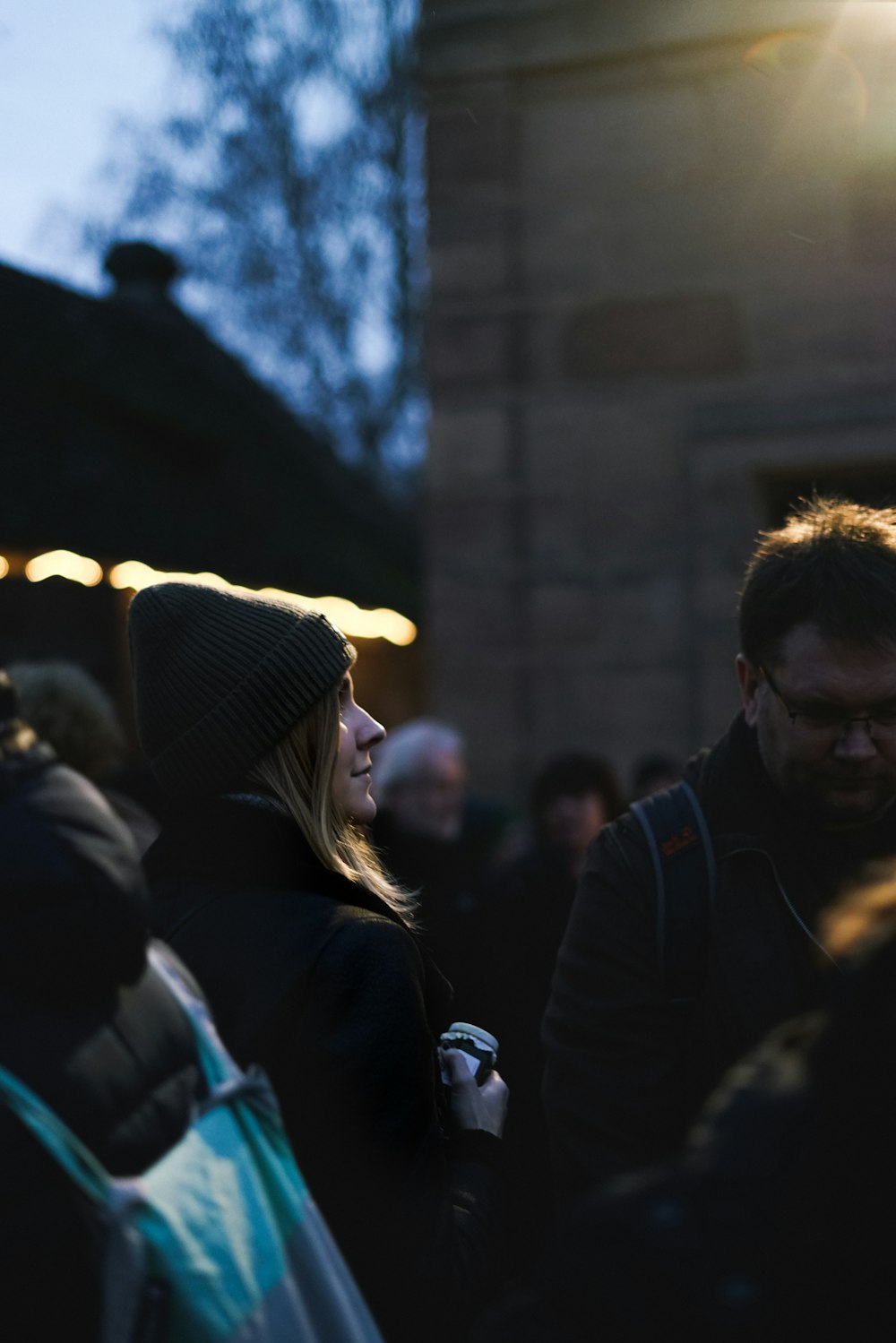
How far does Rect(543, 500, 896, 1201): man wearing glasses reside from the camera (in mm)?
2139

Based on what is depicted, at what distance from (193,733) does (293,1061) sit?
510mm

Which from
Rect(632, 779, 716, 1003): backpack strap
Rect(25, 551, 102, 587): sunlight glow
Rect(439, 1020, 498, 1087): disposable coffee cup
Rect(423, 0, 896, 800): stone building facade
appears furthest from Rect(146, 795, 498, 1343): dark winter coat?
Rect(25, 551, 102, 587): sunlight glow

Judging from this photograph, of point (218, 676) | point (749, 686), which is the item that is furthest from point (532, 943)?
point (218, 676)

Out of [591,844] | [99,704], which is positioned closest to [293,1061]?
[591,844]

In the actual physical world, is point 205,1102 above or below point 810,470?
below

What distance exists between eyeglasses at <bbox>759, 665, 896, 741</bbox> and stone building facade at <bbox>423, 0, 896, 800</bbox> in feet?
17.4

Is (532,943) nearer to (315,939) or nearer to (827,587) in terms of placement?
(827,587)

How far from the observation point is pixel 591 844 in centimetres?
230

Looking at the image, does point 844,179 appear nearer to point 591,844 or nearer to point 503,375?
point 503,375

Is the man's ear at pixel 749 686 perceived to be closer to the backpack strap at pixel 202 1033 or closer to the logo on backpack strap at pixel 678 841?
the logo on backpack strap at pixel 678 841

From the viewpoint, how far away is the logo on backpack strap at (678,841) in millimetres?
2201

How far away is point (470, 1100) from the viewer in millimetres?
1951

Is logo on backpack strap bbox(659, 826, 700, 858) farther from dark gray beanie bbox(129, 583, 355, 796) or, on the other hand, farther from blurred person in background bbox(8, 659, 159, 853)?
blurred person in background bbox(8, 659, 159, 853)

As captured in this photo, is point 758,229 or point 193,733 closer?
point 193,733
